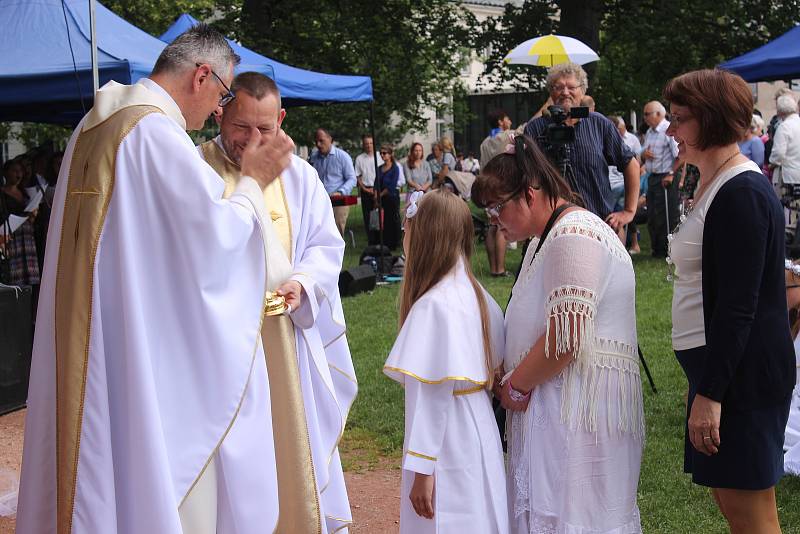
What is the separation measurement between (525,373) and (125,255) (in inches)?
47.9

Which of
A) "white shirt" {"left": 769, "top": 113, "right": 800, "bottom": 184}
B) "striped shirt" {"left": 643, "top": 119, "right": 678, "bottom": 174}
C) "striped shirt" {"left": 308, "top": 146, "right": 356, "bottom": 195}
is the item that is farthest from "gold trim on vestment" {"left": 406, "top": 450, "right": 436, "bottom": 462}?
"striped shirt" {"left": 308, "top": 146, "right": 356, "bottom": 195}

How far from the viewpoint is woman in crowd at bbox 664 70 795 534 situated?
101 inches

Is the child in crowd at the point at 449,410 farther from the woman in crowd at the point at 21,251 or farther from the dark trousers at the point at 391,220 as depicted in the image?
the dark trousers at the point at 391,220

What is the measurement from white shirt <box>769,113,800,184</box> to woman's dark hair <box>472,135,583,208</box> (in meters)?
8.95

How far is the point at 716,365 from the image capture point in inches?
102

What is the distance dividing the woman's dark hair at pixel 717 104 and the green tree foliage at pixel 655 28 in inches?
654

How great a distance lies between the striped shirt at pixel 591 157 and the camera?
6.21 meters

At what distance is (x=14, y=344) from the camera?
6.71m

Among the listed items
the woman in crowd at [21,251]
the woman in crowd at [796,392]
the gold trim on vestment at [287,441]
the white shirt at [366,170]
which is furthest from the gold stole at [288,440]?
the white shirt at [366,170]

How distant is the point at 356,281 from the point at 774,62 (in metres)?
5.09

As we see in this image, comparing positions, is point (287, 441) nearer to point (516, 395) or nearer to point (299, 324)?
point (299, 324)

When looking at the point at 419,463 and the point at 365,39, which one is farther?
the point at 365,39

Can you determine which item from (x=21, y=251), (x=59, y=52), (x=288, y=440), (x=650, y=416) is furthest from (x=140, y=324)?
(x=21, y=251)

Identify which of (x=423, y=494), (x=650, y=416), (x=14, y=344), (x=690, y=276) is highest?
(x=690, y=276)
